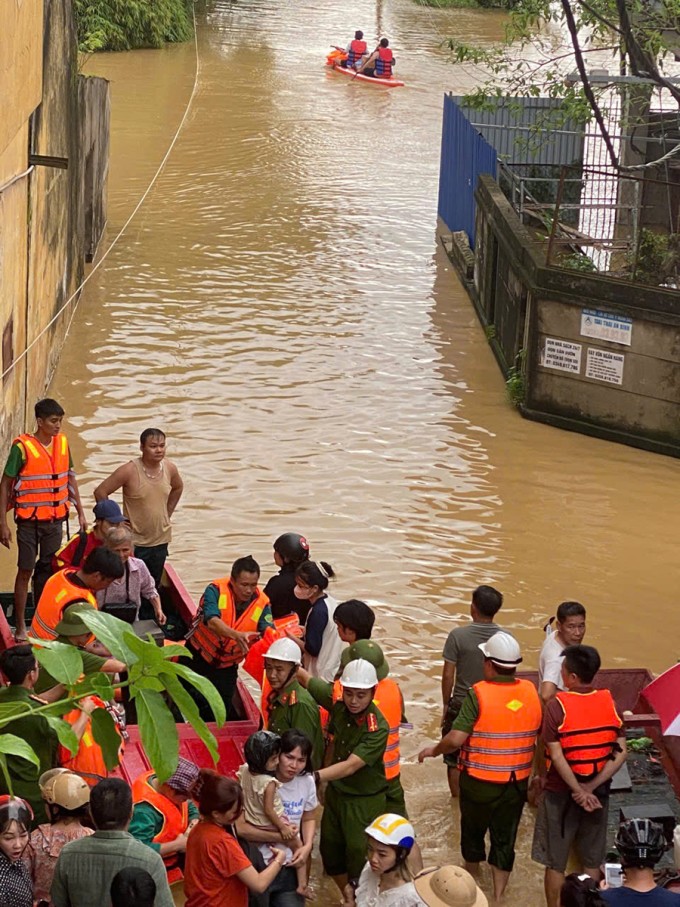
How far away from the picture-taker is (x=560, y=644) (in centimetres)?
823

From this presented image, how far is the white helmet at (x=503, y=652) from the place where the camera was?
725 centimetres

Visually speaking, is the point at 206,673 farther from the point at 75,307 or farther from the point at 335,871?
the point at 75,307

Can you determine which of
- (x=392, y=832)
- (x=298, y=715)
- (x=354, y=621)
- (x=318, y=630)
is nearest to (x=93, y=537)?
(x=318, y=630)

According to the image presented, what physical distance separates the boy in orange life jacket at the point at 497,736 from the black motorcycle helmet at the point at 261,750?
0.99 metres

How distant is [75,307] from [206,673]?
35.4ft

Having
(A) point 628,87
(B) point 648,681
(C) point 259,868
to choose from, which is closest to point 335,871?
(C) point 259,868

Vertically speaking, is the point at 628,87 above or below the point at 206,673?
above

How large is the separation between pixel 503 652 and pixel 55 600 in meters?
2.51

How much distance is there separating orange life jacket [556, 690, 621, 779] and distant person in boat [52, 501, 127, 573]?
3.11m

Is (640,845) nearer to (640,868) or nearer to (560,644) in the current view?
(640,868)

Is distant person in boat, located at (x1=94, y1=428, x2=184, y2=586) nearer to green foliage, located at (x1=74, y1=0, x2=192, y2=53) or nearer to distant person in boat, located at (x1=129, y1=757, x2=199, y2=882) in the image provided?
distant person in boat, located at (x1=129, y1=757, x2=199, y2=882)

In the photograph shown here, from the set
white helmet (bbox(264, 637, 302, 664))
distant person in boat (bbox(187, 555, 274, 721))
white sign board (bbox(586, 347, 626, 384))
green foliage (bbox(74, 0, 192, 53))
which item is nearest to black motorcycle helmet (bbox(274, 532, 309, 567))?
distant person in boat (bbox(187, 555, 274, 721))

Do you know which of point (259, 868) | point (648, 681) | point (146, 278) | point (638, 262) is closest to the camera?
point (259, 868)

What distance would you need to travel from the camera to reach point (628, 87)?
16.6 metres
